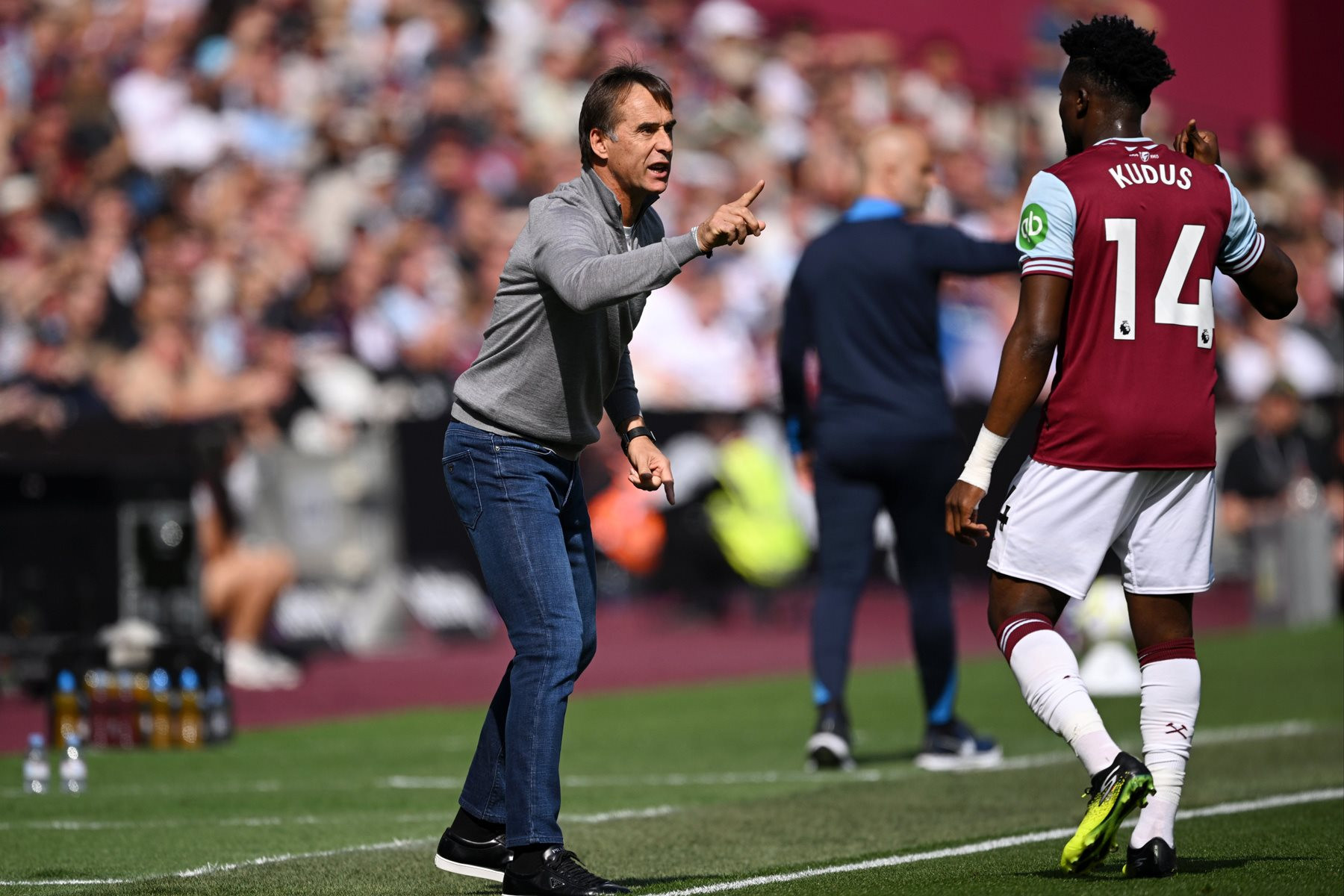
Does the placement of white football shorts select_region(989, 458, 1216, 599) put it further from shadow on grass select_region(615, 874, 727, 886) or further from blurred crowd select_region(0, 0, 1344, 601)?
blurred crowd select_region(0, 0, 1344, 601)

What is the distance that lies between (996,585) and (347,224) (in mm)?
11913

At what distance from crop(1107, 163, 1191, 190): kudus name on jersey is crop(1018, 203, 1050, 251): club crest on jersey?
0.21 metres

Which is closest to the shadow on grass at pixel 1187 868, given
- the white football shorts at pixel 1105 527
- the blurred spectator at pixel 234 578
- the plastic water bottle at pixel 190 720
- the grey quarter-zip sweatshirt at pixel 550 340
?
the white football shorts at pixel 1105 527

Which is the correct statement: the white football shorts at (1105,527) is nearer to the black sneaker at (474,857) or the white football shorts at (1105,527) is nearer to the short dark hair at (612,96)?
the short dark hair at (612,96)

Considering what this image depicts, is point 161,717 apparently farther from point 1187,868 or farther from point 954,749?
point 1187,868

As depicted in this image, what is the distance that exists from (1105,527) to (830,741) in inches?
131

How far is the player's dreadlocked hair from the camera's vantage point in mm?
5141

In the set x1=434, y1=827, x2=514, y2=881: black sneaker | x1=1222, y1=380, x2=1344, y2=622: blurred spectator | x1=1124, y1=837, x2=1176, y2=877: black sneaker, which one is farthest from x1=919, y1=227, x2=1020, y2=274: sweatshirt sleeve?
x1=1222, y1=380, x2=1344, y2=622: blurred spectator

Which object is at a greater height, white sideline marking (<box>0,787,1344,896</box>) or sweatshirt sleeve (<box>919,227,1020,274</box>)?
sweatshirt sleeve (<box>919,227,1020,274</box>)

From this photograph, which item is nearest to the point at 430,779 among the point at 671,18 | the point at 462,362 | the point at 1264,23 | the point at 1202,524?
the point at 1202,524

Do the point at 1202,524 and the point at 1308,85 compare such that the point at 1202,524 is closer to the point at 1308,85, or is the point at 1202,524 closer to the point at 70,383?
the point at 70,383

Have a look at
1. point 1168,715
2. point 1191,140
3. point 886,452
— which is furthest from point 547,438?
point 886,452

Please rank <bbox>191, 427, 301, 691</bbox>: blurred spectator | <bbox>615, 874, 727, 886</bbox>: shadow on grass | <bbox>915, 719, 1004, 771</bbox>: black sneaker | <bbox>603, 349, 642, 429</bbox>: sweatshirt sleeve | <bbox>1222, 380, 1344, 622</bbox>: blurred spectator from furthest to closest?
<bbox>1222, 380, 1344, 622</bbox>: blurred spectator → <bbox>191, 427, 301, 691</bbox>: blurred spectator → <bbox>915, 719, 1004, 771</bbox>: black sneaker → <bbox>603, 349, 642, 429</bbox>: sweatshirt sleeve → <bbox>615, 874, 727, 886</bbox>: shadow on grass

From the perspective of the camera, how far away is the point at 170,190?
15664mm
